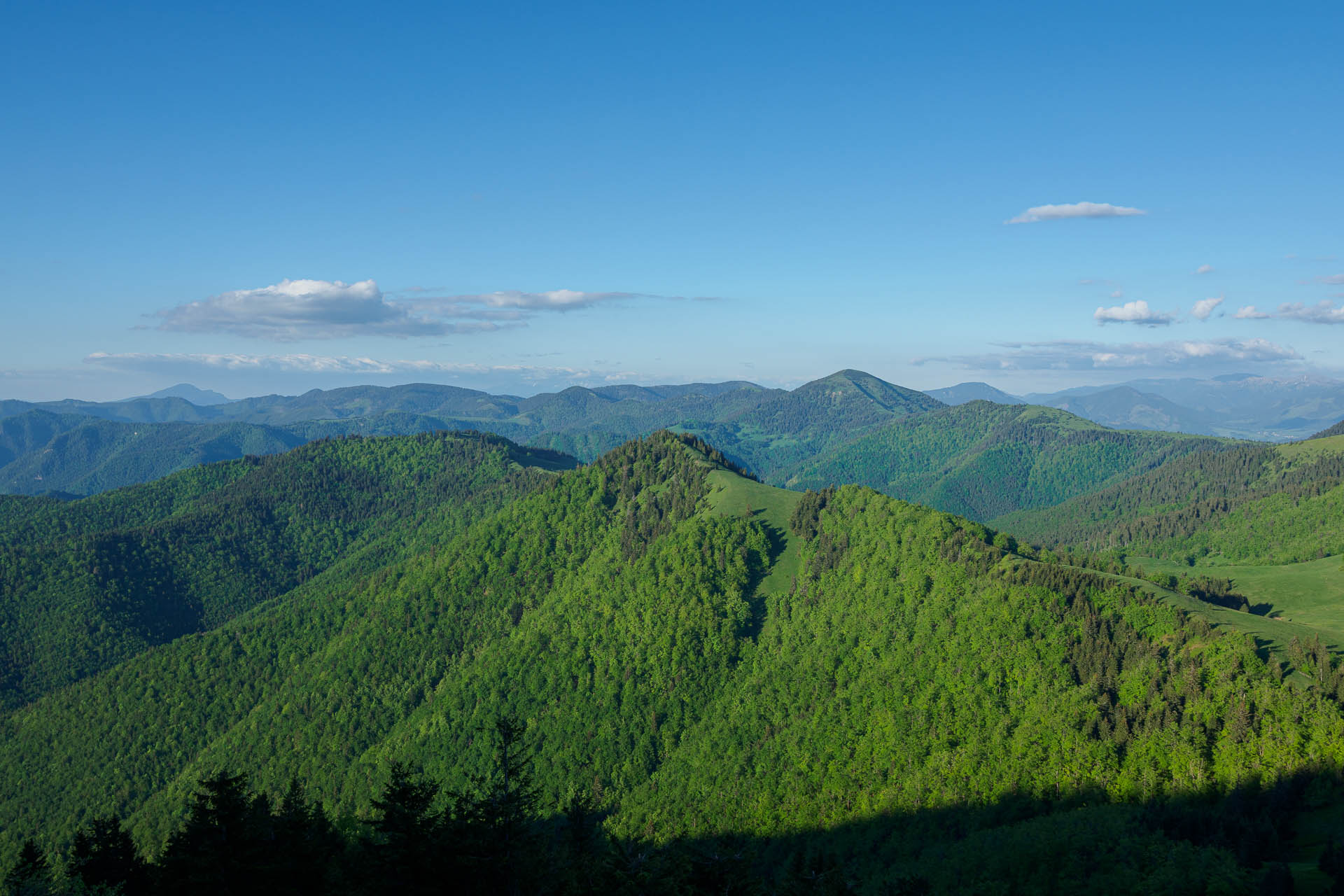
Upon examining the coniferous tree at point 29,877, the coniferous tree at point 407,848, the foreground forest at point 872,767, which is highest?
the coniferous tree at point 407,848

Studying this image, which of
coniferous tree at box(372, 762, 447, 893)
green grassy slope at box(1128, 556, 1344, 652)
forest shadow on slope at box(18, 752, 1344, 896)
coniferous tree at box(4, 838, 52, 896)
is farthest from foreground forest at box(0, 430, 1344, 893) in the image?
green grassy slope at box(1128, 556, 1344, 652)

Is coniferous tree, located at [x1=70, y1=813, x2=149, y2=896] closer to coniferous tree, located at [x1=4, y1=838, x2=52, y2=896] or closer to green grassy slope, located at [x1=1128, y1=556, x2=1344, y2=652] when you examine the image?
coniferous tree, located at [x1=4, y1=838, x2=52, y2=896]

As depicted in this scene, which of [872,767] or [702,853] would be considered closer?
[702,853]

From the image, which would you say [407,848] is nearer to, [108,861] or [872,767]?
[108,861]

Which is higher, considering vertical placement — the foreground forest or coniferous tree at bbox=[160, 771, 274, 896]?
coniferous tree at bbox=[160, 771, 274, 896]


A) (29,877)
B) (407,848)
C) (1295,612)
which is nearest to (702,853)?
(407,848)

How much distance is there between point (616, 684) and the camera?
19238cm

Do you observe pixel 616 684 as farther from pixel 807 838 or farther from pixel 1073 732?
pixel 1073 732

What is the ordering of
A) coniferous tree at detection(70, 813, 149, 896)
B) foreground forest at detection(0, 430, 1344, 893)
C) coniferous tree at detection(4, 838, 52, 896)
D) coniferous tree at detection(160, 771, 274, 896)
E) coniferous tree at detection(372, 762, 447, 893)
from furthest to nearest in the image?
coniferous tree at detection(70, 813, 149, 896) → foreground forest at detection(0, 430, 1344, 893) → coniferous tree at detection(160, 771, 274, 896) → coniferous tree at detection(372, 762, 447, 893) → coniferous tree at detection(4, 838, 52, 896)

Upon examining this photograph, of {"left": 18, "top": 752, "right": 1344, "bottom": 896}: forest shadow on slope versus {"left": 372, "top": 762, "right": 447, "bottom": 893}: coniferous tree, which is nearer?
{"left": 372, "top": 762, "right": 447, "bottom": 893}: coniferous tree

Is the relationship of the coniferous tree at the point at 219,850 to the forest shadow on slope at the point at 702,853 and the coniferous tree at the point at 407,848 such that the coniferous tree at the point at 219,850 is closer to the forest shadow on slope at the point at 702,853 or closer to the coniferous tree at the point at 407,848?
the forest shadow on slope at the point at 702,853

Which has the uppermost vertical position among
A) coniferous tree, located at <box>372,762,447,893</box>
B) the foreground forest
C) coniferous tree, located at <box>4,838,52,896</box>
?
coniferous tree, located at <box>372,762,447,893</box>

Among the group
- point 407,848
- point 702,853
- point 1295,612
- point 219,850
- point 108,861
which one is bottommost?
point 702,853

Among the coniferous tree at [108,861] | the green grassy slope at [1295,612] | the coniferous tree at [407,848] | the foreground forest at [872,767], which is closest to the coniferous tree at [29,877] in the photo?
the foreground forest at [872,767]
